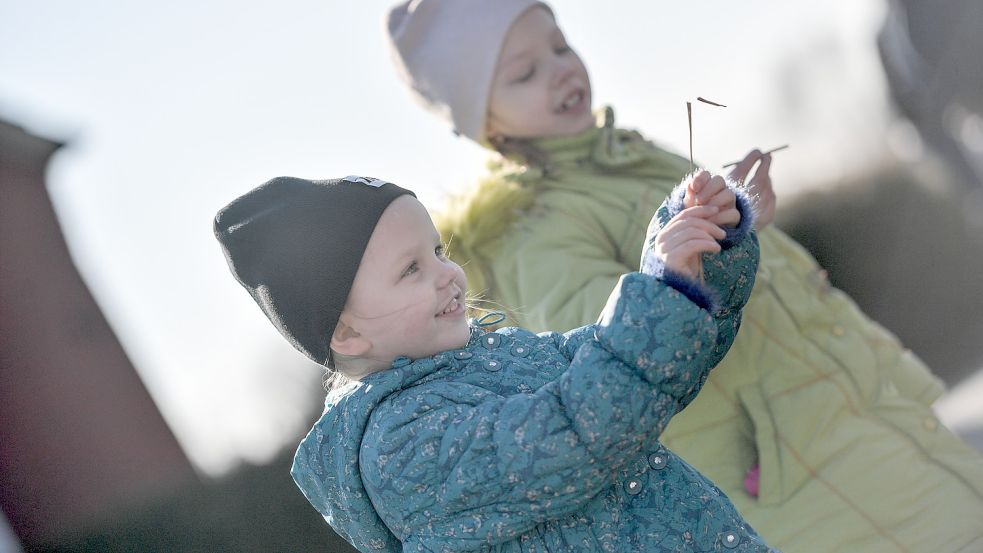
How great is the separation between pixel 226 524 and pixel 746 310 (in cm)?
511

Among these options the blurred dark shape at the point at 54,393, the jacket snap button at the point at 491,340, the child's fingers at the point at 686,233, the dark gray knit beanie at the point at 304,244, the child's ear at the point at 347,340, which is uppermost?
the dark gray knit beanie at the point at 304,244

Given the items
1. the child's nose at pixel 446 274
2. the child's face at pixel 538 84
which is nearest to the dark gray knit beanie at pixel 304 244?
the child's nose at pixel 446 274

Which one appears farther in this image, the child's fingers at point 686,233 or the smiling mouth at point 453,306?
the smiling mouth at point 453,306

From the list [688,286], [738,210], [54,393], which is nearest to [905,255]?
[54,393]

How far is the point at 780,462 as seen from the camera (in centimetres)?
297

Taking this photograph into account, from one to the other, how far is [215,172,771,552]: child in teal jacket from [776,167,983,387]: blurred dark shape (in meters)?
4.38

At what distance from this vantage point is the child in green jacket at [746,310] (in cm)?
291

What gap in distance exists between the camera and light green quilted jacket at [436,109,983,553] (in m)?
2.90

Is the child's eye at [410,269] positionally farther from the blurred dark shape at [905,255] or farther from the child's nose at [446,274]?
the blurred dark shape at [905,255]

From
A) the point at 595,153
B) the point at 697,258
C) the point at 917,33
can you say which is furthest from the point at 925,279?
the point at 697,258

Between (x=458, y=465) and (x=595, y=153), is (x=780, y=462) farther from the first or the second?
(x=458, y=465)

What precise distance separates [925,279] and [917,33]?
207 cm

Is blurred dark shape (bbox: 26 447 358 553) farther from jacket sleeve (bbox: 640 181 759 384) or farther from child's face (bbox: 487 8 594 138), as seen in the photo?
jacket sleeve (bbox: 640 181 759 384)

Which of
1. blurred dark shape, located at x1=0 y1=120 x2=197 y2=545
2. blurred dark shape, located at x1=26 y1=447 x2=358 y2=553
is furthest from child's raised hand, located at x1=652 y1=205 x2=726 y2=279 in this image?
blurred dark shape, located at x1=26 y1=447 x2=358 y2=553
